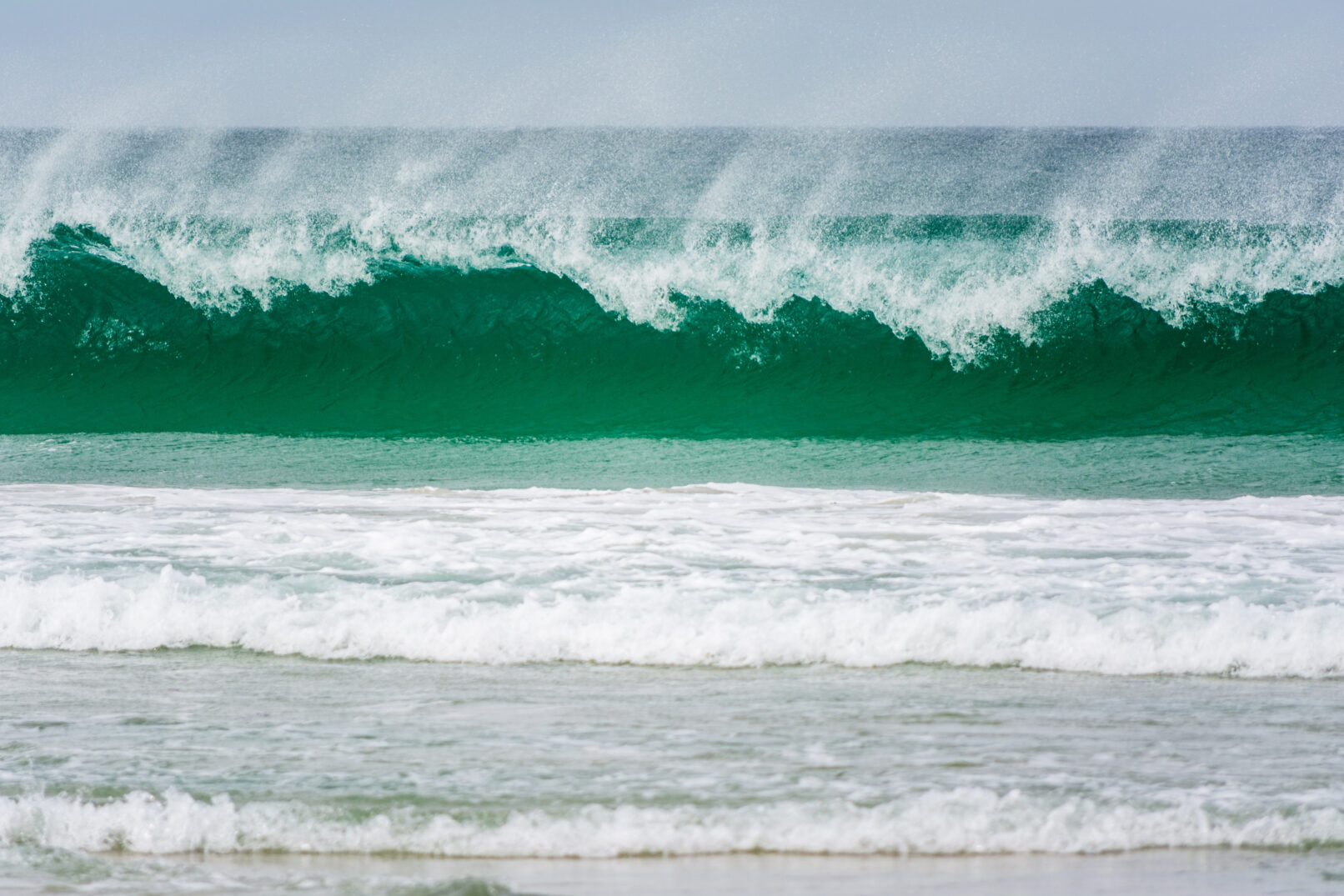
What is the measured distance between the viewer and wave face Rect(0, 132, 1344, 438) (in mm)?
9859

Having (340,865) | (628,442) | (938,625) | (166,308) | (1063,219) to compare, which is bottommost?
(340,865)

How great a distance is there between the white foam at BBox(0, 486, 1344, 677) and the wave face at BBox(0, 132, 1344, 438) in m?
4.01

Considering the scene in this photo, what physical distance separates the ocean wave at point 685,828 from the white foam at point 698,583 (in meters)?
1.20

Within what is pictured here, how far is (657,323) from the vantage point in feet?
35.9

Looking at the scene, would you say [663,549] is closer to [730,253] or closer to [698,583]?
[698,583]

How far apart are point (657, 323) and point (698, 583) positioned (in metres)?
7.18

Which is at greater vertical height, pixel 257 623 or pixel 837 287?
pixel 837 287

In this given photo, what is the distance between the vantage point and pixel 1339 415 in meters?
9.55

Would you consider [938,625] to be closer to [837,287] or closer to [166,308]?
[837,287]

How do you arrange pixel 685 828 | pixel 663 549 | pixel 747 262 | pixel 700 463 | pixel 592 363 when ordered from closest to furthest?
pixel 685 828 → pixel 663 549 → pixel 700 463 → pixel 592 363 → pixel 747 262

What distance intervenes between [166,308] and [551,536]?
7.86m

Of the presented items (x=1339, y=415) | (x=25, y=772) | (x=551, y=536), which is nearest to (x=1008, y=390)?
(x=1339, y=415)

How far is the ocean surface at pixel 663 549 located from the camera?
6.97ft

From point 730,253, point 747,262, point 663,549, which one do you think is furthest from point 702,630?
point 730,253
